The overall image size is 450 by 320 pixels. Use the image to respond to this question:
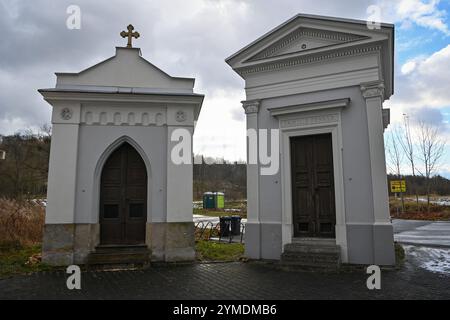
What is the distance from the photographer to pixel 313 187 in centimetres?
948

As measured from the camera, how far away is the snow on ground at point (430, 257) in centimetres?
856

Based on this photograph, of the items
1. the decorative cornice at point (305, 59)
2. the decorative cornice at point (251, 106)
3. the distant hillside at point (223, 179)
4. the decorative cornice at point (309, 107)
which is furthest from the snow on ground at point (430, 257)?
the distant hillside at point (223, 179)

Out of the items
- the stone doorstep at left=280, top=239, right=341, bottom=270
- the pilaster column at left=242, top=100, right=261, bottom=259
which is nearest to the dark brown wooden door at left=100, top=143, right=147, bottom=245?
the pilaster column at left=242, top=100, right=261, bottom=259

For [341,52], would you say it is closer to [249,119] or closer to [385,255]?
[249,119]

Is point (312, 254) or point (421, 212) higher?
point (421, 212)

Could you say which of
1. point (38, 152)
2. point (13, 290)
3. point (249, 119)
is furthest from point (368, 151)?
point (38, 152)

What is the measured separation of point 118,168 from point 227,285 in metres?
4.89

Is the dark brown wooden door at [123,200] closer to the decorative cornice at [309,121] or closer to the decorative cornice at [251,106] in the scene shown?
the decorative cornice at [251,106]

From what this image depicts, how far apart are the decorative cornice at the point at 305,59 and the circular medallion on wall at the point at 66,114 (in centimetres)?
512

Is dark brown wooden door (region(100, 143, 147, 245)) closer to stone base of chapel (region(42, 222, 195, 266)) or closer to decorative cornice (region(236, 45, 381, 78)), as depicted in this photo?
stone base of chapel (region(42, 222, 195, 266))

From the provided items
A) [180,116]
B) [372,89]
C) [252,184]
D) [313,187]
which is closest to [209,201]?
[252,184]

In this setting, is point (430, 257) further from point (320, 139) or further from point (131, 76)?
point (131, 76)

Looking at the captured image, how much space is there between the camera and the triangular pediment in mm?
9330

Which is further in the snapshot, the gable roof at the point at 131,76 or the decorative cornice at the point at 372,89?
the gable roof at the point at 131,76
